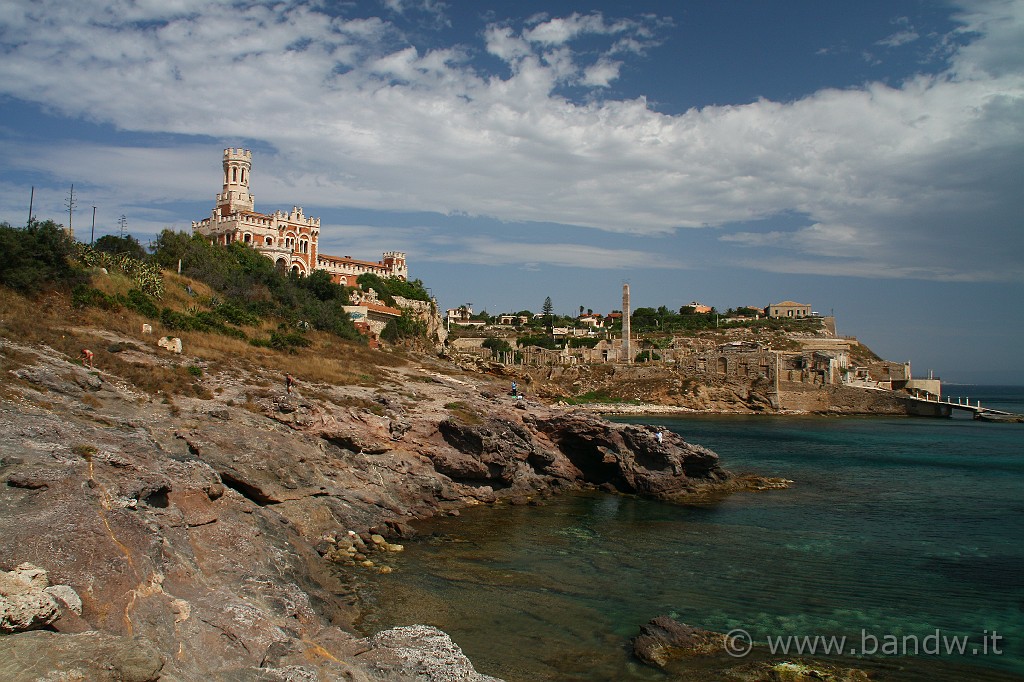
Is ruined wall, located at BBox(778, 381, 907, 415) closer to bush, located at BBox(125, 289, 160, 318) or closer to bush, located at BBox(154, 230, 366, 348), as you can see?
bush, located at BBox(154, 230, 366, 348)

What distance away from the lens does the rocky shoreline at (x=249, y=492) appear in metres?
7.29

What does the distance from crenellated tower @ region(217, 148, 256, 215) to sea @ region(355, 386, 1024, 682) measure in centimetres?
5059

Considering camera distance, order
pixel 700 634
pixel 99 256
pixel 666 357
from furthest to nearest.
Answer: pixel 666 357 < pixel 99 256 < pixel 700 634

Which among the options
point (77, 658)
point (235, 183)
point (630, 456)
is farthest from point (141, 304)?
point (235, 183)

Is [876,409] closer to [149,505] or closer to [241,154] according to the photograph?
[241,154]

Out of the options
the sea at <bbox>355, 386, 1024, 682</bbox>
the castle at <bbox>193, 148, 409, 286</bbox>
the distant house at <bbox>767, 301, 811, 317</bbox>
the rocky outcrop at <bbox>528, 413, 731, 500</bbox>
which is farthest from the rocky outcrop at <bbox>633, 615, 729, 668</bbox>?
the distant house at <bbox>767, 301, 811, 317</bbox>

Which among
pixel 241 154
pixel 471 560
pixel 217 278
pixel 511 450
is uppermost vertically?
pixel 241 154

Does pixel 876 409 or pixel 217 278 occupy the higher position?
pixel 217 278

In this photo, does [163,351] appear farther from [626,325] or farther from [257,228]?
[626,325]

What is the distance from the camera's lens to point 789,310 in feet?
424

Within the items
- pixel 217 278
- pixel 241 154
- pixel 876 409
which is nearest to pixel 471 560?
pixel 217 278

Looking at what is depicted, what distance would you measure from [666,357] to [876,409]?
2410cm

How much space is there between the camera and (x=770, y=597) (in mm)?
13945

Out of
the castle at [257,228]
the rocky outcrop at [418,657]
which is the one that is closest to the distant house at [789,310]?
the castle at [257,228]
